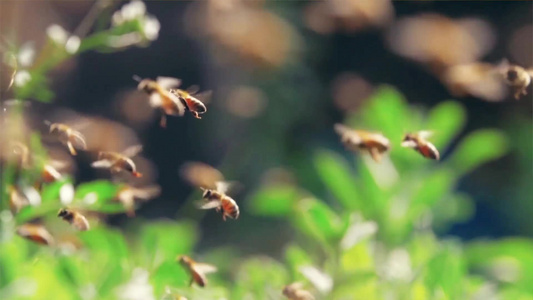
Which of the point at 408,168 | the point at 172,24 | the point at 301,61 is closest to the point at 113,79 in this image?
the point at 172,24

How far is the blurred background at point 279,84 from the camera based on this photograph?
2.55 meters

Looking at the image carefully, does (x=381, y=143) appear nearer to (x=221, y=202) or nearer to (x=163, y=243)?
(x=221, y=202)

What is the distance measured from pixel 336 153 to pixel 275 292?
195cm

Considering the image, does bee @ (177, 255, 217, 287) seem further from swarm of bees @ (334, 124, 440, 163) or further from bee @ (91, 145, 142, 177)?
swarm of bees @ (334, 124, 440, 163)

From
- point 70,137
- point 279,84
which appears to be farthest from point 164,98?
point 279,84

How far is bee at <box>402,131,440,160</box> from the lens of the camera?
Result: 865mm

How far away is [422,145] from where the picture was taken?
881mm

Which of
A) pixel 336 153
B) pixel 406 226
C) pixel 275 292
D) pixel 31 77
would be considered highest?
pixel 336 153

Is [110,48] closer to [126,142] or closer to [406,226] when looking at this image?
[406,226]

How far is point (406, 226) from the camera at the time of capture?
1.26 metres

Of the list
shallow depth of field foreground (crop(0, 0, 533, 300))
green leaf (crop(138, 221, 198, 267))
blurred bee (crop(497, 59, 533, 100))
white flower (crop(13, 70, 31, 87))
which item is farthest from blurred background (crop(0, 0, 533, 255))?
white flower (crop(13, 70, 31, 87))

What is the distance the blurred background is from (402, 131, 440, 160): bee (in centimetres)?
143

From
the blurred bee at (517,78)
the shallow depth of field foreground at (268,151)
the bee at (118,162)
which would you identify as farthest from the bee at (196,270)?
the blurred bee at (517,78)

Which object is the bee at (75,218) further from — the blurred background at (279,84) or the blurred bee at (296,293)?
the blurred background at (279,84)
